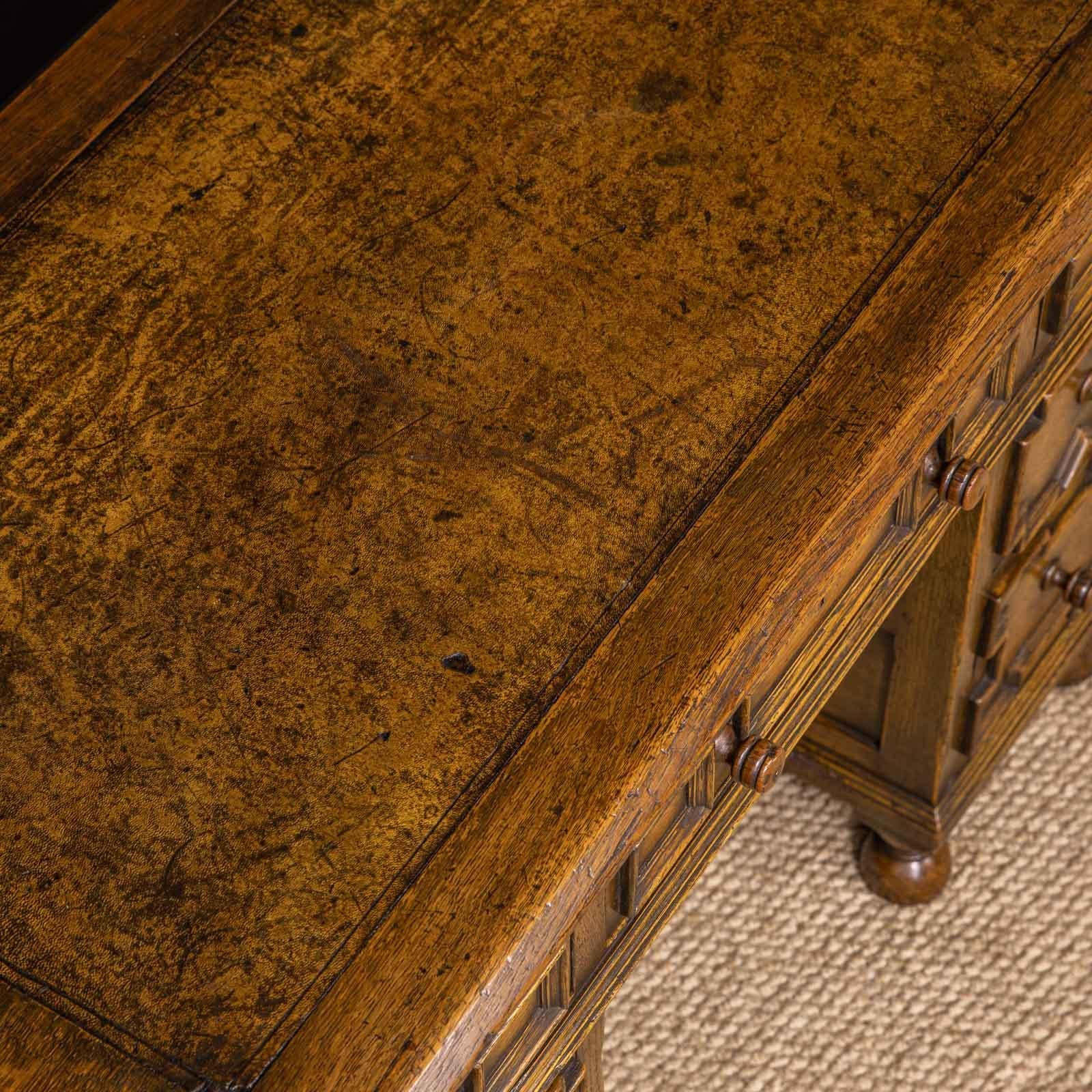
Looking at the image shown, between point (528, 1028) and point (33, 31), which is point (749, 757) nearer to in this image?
point (528, 1028)

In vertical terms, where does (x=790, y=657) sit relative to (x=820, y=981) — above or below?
above

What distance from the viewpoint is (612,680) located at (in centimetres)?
71

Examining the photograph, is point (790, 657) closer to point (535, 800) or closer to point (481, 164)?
point (535, 800)

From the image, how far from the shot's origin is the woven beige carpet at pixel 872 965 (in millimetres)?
1342

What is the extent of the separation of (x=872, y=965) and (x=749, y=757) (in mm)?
677

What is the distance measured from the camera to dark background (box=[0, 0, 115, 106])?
115 cm

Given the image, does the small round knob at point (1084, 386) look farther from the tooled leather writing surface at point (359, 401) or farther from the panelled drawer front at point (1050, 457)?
the tooled leather writing surface at point (359, 401)

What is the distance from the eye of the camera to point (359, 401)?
0.80 metres

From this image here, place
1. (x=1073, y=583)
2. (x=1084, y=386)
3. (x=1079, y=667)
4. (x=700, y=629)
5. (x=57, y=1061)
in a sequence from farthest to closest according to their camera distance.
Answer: (x=1079, y=667)
(x=1073, y=583)
(x=1084, y=386)
(x=700, y=629)
(x=57, y=1061)

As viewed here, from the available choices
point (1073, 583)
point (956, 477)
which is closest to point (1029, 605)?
point (1073, 583)

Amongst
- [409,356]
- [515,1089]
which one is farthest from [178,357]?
[515,1089]

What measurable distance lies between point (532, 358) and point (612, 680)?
0.18m

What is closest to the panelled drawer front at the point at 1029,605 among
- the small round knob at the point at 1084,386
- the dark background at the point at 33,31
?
the small round knob at the point at 1084,386

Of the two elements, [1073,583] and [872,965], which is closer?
[1073,583]
